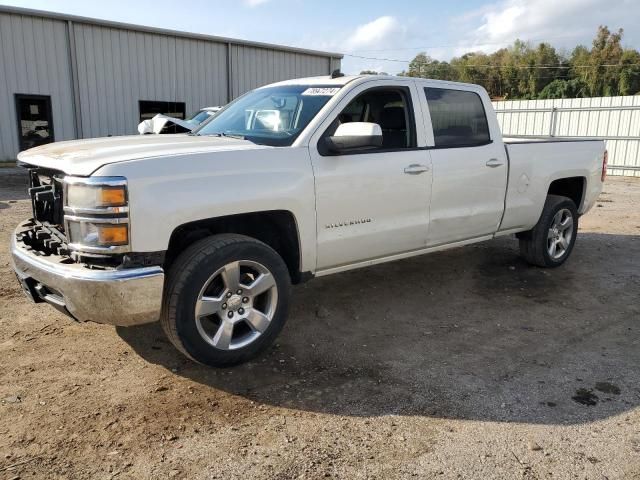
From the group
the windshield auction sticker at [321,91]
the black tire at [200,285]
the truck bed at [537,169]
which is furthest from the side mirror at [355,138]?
the truck bed at [537,169]

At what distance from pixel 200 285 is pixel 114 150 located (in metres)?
1.00

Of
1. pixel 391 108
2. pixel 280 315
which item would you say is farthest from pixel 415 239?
pixel 280 315

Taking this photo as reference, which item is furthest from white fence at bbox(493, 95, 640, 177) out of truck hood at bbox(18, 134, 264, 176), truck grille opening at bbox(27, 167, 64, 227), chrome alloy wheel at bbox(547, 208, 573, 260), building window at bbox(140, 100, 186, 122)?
truck grille opening at bbox(27, 167, 64, 227)

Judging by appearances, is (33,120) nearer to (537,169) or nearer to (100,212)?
(537,169)

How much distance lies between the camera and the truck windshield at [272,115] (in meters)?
4.09

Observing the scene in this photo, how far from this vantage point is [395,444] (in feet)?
9.45

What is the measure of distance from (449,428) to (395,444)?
1.17ft

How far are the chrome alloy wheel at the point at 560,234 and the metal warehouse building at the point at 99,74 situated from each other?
15562mm

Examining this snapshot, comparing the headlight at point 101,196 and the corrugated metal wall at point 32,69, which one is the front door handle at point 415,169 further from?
the corrugated metal wall at point 32,69

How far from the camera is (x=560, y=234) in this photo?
6.32 m

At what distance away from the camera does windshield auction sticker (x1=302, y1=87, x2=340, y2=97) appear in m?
4.29

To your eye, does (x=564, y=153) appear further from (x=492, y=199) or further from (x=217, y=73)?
(x=217, y=73)

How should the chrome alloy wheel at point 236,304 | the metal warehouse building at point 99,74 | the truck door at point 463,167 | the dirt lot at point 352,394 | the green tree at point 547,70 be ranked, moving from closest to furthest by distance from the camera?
the dirt lot at point 352,394 → the chrome alloy wheel at point 236,304 → the truck door at point 463,167 → the metal warehouse building at point 99,74 → the green tree at point 547,70

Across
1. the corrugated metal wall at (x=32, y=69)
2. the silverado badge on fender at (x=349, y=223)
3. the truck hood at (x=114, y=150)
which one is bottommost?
the silverado badge on fender at (x=349, y=223)
